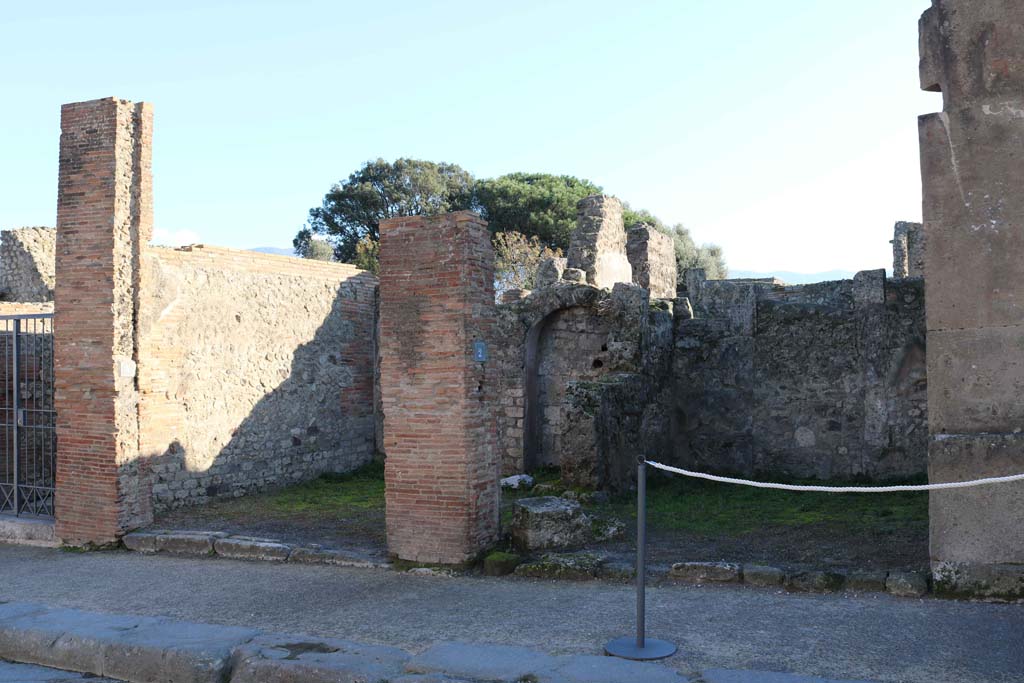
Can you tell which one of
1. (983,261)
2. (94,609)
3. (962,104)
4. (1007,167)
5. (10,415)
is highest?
(962,104)

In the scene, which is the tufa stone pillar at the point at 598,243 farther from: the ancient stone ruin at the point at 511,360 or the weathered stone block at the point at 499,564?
the weathered stone block at the point at 499,564

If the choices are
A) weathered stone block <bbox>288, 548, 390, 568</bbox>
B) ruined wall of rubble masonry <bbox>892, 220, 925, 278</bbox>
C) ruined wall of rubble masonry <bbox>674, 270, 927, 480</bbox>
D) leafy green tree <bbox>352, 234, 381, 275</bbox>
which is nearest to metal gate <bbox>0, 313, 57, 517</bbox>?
weathered stone block <bbox>288, 548, 390, 568</bbox>

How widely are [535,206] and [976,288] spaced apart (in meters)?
32.4

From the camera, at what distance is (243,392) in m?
11.7

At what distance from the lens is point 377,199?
42062 mm

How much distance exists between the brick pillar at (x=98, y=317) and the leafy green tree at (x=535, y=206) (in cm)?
2755

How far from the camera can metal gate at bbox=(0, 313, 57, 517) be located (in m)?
9.40

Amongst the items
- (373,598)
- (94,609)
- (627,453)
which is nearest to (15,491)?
(94,609)

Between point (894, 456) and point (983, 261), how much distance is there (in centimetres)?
564

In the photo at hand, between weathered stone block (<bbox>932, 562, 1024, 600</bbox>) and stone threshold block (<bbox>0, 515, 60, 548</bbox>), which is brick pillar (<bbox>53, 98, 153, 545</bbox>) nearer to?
stone threshold block (<bbox>0, 515, 60, 548</bbox>)

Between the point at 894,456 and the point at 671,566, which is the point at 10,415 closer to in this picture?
the point at 671,566

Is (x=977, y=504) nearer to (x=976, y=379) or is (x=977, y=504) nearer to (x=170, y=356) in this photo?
(x=976, y=379)

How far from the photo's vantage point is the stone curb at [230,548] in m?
7.58

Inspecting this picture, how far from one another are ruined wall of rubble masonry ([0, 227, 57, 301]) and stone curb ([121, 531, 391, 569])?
864cm
